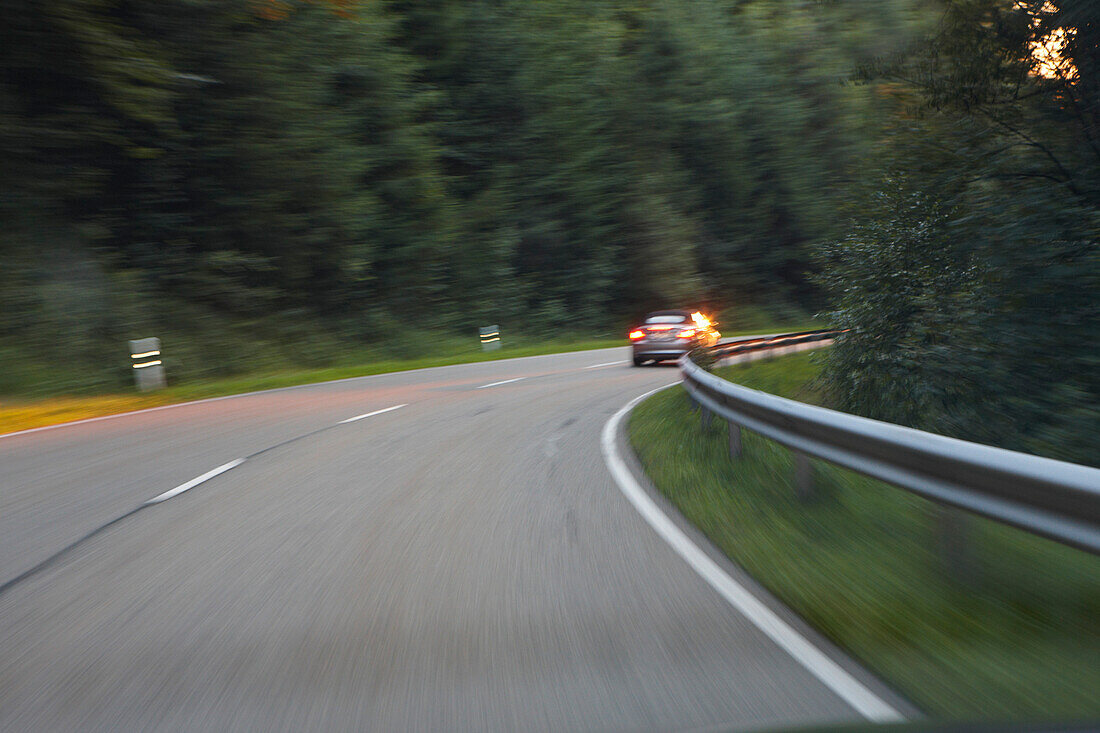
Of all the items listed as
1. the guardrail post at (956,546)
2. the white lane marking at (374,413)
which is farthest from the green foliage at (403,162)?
the guardrail post at (956,546)

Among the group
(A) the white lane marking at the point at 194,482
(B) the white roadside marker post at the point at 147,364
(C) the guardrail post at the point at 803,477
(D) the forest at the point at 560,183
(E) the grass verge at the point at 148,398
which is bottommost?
(C) the guardrail post at the point at 803,477

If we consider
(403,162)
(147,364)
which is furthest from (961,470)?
(403,162)

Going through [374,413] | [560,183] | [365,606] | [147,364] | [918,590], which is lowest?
[918,590]

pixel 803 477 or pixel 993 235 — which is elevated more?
pixel 993 235

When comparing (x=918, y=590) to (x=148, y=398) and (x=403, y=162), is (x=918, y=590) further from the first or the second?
→ (x=403, y=162)

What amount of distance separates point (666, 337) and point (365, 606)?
1994 centimetres

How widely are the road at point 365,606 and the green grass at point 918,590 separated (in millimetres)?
374

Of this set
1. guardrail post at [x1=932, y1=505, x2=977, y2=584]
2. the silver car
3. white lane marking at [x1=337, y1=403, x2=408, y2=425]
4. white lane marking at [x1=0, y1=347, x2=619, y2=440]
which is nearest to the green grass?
guardrail post at [x1=932, y1=505, x2=977, y2=584]

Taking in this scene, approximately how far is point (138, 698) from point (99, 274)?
71.0ft

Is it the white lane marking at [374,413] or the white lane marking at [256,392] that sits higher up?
the white lane marking at [256,392]

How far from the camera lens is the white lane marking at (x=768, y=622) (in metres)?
3.77

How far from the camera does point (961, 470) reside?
493 centimetres

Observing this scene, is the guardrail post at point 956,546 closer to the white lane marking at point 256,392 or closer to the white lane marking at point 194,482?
the white lane marking at point 194,482

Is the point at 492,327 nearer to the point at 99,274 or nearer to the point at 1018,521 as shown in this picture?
the point at 99,274
